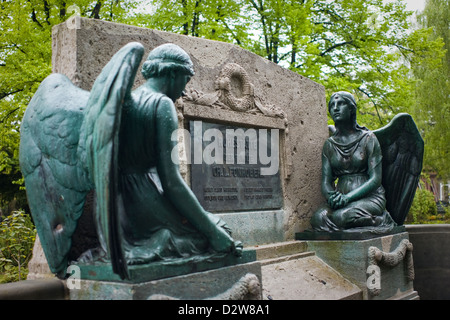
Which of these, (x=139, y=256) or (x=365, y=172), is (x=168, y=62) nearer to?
(x=139, y=256)

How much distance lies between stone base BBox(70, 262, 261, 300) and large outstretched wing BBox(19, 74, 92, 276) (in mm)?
344

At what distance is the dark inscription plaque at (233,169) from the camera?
4.54m

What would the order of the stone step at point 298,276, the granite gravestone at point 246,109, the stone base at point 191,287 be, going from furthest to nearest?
the stone step at point 298,276
the granite gravestone at point 246,109
the stone base at point 191,287

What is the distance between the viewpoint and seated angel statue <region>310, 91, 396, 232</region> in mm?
5352

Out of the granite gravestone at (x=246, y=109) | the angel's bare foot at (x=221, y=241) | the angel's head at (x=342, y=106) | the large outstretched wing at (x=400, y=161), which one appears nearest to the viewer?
the angel's bare foot at (x=221, y=241)

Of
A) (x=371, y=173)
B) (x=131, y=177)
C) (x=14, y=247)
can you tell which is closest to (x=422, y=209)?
(x=371, y=173)

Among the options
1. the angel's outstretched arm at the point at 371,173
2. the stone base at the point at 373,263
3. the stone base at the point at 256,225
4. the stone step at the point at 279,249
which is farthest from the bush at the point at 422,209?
the stone base at the point at 256,225

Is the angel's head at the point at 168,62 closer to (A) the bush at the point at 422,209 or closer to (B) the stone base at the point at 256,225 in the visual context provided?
(B) the stone base at the point at 256,225

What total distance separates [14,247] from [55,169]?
11.0 feet

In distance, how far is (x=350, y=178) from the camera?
18.5 ft

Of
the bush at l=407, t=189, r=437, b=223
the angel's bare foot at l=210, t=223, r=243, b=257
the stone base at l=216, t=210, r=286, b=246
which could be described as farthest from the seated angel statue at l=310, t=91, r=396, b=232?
the bush at l=407, t=189, r=437, b=223

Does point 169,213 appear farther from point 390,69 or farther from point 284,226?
point 390,69

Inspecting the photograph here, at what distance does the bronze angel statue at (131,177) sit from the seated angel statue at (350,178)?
2.60 meters

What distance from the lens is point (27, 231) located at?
611 centimetres
